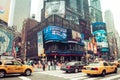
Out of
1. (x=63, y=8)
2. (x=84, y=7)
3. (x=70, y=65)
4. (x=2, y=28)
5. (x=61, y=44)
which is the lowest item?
(x=70, y=65)

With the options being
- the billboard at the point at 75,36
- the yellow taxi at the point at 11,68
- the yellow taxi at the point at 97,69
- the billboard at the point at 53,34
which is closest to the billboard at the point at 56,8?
the billboard at the point at 75,36

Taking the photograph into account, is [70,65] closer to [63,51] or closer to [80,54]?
[63,51]

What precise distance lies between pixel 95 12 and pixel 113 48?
54.0m

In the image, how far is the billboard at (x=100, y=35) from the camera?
10156 cm

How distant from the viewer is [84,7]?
131000 millimetres

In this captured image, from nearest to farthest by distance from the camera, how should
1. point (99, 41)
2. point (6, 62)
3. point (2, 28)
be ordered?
point (6, 62), point (2, 28), point (99, 41)

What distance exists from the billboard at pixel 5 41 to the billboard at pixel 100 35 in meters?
56.8

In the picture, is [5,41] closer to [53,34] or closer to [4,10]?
[4,10]

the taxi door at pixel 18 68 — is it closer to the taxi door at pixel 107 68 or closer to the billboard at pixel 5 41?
the taxi door at pixel 107 68

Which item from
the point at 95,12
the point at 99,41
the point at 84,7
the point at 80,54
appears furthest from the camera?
the point at 95,12

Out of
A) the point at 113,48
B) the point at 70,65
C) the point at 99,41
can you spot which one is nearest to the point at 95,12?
the point at 113,48

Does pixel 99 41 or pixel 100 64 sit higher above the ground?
pixel 99 41

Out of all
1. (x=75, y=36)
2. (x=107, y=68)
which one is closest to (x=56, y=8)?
(x=75, y=36)

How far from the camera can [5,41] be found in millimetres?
68062
